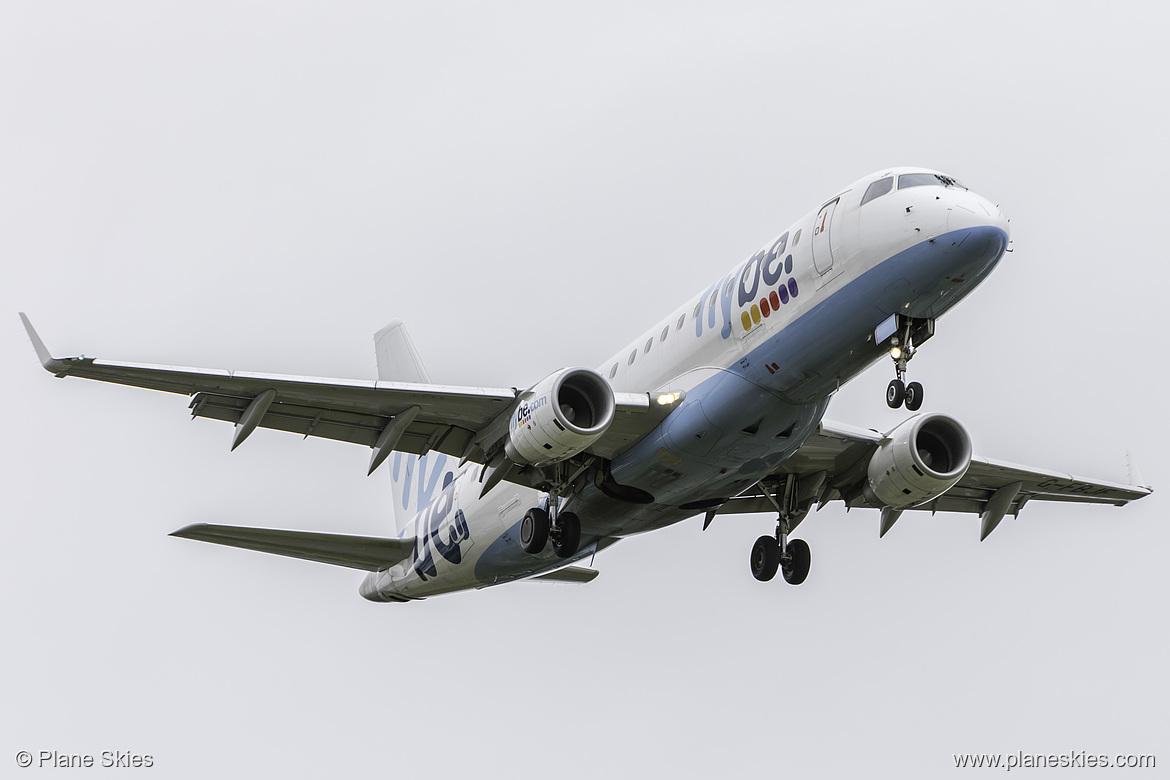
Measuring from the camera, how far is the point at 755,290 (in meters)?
23.4

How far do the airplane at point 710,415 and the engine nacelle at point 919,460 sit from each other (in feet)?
0.13

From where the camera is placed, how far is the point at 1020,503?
31828 millimetres

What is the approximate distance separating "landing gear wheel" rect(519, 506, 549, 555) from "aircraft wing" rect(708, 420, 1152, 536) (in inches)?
199

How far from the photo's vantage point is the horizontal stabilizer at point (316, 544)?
27828 millimetres

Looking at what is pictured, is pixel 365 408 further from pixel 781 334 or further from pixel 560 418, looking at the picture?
pixel 781 334

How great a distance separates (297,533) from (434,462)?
509 cm

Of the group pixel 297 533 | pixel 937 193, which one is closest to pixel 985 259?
pixel 937 193

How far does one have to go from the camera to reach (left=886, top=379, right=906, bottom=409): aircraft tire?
71.9 ft

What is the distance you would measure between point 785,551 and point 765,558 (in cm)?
42

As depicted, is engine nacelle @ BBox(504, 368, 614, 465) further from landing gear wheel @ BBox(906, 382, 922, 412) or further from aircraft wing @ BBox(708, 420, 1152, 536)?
aircraft wing @ BBox(708, 420, 1152, 536)

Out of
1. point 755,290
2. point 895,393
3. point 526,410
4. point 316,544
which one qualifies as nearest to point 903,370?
point 895,393

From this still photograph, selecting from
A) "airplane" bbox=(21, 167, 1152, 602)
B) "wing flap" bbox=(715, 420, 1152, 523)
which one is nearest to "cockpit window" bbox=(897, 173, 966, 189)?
"airplane" bbox=(21, 167, 1152, 602)

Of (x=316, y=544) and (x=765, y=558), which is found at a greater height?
(x=765, y=558)

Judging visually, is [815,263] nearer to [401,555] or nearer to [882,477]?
[882,477]
